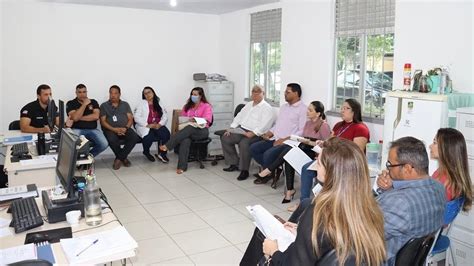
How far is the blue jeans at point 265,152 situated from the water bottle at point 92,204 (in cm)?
329

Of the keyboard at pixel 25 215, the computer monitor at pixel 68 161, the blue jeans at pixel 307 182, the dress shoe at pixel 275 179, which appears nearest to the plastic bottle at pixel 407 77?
the blue jeans at pixel 307 182

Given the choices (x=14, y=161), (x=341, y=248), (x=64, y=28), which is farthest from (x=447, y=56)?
(x=64, y=28)

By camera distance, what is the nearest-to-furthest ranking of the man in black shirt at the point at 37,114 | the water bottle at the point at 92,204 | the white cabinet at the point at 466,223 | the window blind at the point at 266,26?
1. the water bottle at the point at 92,204
2. the white cabinet at the point at 466,223
3. the man in black shirt at the point at 37,114
4. the window blind at the point at 266,26

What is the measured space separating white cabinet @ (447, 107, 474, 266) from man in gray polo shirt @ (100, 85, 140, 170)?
15.9 feet

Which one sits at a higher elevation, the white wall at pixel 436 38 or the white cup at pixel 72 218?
the white wall at pixel 436 38

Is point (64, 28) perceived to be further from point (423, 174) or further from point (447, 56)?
point (423, 174)

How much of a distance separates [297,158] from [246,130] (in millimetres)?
1580

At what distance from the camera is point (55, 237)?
1.96 meters

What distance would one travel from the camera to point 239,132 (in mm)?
6270

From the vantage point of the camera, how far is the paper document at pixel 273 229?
2084mm

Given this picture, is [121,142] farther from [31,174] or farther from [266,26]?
[31,174]

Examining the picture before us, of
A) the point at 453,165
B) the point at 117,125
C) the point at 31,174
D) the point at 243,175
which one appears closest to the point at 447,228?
the point at 453,165

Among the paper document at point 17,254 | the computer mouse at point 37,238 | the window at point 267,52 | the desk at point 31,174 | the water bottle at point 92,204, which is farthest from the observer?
the window at point 267,52

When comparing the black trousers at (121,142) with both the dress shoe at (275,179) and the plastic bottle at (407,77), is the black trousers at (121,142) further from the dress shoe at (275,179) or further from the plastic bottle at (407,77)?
the plastic bottle at (407,77)
